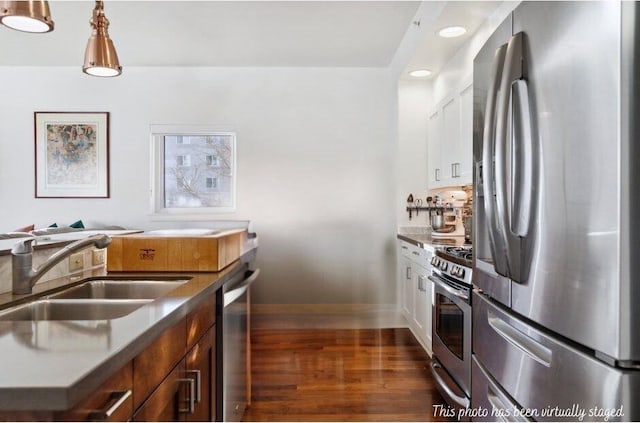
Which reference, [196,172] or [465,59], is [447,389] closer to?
[465,59]

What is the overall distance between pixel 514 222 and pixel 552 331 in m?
0.32

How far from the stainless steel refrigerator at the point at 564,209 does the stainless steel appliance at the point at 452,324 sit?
40 cm

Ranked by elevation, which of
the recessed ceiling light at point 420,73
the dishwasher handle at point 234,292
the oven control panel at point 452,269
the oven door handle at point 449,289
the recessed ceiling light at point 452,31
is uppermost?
the recessed ceiling light at point 420,73

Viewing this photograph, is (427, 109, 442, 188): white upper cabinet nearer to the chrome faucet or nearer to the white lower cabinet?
the white lower cabinet

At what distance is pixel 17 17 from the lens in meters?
1.35

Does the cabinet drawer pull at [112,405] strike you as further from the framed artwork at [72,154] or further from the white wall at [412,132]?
the framed artwork at [72,154]

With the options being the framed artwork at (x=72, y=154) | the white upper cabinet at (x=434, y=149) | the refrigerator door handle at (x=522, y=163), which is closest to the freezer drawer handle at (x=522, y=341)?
the refrigerator door handle at (x=522, y=163)

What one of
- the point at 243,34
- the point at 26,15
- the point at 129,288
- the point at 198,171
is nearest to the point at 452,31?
the point at 243,34

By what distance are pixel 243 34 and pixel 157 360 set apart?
309 centimetres

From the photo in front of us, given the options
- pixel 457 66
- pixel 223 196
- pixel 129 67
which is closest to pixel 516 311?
pixel 457 66

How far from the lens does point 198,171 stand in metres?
4.36

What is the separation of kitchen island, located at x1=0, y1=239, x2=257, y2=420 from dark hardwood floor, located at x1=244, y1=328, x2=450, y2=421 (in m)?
0.99

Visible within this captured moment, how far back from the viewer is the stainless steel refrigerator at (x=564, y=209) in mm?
871

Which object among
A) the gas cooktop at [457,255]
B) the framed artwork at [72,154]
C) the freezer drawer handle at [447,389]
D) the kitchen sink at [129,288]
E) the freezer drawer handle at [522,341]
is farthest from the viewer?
the framed artwork at [72,154]
